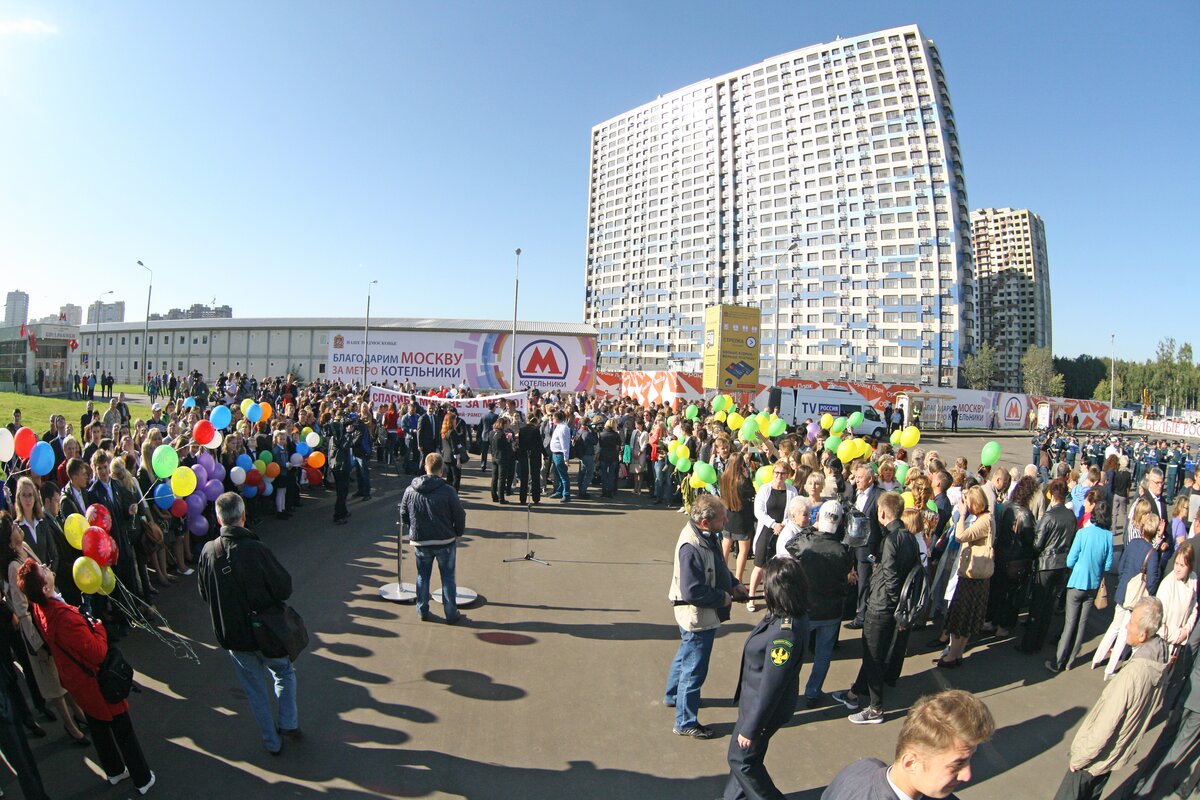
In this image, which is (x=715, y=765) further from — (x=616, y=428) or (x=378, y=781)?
(x=616, y=428)

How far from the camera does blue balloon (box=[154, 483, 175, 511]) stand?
750cm

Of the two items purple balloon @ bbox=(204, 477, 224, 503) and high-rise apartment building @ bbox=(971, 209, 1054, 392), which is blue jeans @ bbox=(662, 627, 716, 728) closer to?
purple balloon @ bbox=(204, 477, 224, 503)

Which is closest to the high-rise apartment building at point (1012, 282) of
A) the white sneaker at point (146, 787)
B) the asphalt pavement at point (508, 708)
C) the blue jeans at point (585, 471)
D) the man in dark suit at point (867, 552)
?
the blue jeans at point (585, 471)

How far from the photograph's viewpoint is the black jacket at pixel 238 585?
4.17 meters

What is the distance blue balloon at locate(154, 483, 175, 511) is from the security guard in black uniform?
7162mm

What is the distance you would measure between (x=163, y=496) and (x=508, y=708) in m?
5.32

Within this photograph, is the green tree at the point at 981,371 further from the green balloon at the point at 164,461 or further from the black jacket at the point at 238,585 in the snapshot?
the black jacket at the point at 238,585

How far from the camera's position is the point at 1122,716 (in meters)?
3.51

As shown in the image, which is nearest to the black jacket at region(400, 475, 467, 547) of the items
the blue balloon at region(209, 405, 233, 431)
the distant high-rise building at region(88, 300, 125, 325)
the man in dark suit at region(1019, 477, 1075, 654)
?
the blue balloon at region(209, 405, 233, 431)

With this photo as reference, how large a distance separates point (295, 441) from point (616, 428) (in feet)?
23.4

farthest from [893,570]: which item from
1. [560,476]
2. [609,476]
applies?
[609,476]

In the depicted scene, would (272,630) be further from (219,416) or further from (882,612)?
(219,416)

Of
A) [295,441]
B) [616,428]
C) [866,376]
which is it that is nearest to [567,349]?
[616,428]

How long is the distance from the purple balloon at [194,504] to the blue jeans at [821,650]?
294 inches
